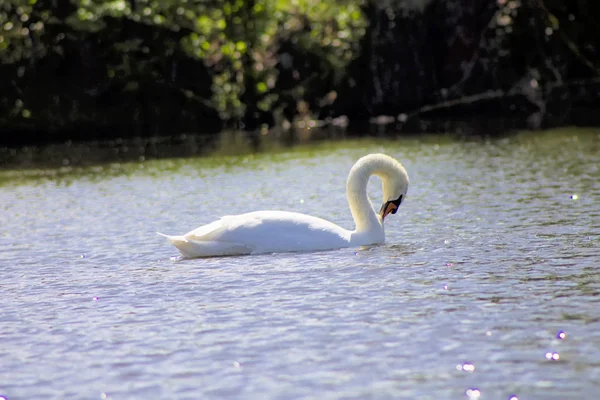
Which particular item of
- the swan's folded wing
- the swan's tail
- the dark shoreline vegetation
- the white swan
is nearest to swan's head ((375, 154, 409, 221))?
the white swan

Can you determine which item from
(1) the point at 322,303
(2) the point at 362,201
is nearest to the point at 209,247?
(2) the point at 362,201

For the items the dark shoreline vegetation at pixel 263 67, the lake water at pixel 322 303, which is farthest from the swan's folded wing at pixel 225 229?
the dark shoreline vegetation at pixel 263 67

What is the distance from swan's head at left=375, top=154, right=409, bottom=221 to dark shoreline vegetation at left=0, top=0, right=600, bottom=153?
25577mm

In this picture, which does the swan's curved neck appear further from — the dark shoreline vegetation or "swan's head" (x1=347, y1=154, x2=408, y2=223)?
the dark shoreline vegetation

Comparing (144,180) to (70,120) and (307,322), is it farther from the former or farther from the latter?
(70,120)

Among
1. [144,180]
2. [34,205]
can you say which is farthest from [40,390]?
[144,180]

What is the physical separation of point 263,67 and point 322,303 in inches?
1313

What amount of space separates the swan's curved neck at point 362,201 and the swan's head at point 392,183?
0.33 ft

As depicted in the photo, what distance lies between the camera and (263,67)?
141 feet

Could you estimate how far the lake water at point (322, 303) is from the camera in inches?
306

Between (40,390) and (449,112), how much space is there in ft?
114

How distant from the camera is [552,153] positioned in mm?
23359

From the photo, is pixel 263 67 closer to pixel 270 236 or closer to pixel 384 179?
pixel 384 179

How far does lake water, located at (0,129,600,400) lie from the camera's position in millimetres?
7762
